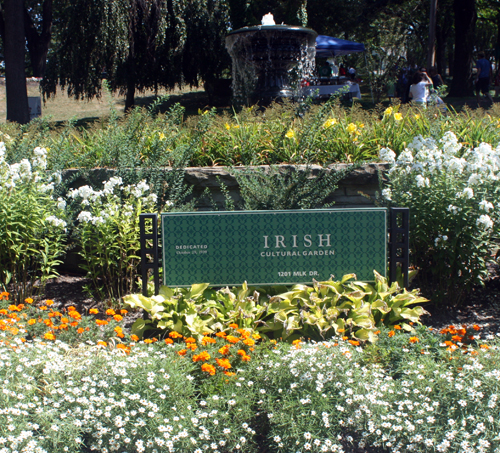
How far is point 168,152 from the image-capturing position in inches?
181

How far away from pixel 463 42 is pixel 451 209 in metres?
18.6

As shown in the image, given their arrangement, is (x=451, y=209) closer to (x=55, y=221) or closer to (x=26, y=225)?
(x=55, y=221)

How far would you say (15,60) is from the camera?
37.0ft

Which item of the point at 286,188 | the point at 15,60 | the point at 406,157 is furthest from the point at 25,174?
the point at 15,60

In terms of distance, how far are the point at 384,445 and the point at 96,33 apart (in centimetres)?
1525

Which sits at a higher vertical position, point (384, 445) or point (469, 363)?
point (469, 363)

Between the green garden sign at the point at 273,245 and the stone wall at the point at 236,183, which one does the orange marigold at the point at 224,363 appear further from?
the stone wall at the point at 236,183

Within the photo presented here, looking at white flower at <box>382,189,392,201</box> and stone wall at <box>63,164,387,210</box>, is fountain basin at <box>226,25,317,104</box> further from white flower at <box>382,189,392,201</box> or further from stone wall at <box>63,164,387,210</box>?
white flower at <box>382,189,392,201</box>

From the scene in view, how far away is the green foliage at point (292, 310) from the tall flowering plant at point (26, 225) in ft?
3.61

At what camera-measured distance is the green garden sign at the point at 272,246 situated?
3264 millimetres

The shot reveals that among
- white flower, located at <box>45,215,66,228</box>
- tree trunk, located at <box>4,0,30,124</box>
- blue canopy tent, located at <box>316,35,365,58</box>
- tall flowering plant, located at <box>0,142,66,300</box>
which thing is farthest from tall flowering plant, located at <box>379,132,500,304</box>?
blue canopy tent, located at <box>316,35,365,58</box>

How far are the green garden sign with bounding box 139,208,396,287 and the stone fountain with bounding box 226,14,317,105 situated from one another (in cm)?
529

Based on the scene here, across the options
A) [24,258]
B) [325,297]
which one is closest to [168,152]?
[24,258]

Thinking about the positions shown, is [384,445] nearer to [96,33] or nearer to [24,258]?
[24,258]
